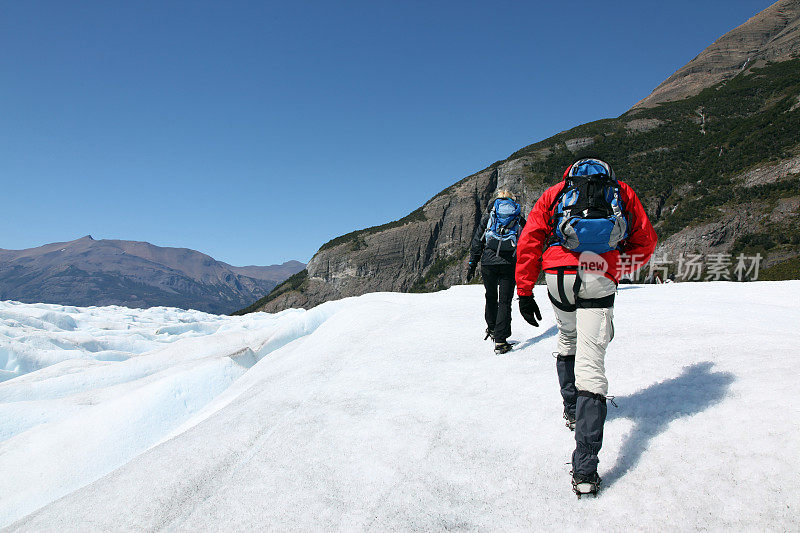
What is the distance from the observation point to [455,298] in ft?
31.3

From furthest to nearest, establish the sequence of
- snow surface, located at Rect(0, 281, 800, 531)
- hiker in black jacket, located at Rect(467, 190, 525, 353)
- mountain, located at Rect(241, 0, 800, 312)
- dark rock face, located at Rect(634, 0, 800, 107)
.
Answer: dark rock face, located at Rect(634, 0, 800, 107) → mountain, located at Rect(241, 0, 800, 312) → hiker in black jacket, located at Rect(467, 190, 525, 353) → snow surface, located at Rect(0, 281, 800, 531)

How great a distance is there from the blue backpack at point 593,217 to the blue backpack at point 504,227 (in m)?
2.74

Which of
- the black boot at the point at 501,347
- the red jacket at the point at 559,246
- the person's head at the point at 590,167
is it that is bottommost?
the black boot at the point at 501,347

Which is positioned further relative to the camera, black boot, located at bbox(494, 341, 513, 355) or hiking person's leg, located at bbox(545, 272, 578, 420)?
black boot, located at bbox(494, 341, 513, 355)

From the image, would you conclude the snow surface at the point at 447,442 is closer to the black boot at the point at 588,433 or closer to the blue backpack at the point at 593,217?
the black boot at the point at 588,433

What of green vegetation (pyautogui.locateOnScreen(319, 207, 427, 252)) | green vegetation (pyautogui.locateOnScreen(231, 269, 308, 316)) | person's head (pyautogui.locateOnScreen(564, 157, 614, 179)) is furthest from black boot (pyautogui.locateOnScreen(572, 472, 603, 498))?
green vegetation (pyautogui.locateOnScreen(231, 269, 308, 316))

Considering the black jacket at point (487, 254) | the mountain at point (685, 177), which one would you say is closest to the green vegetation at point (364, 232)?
the mountain at point (685, 177)

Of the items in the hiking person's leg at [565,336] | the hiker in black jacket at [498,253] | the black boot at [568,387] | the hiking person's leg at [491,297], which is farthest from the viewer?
the hiking person's leg at [491,297]

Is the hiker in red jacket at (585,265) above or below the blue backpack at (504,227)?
below

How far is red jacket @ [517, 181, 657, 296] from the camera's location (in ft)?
10.3

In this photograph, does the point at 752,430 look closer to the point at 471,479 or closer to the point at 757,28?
the point at 471,479

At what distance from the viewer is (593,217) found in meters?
2.96

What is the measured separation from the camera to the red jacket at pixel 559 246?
314cm

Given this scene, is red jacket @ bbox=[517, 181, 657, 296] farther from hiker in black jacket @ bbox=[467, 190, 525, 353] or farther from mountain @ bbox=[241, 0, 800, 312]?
mountain @ bbox=[241, 0, 800, 312]
